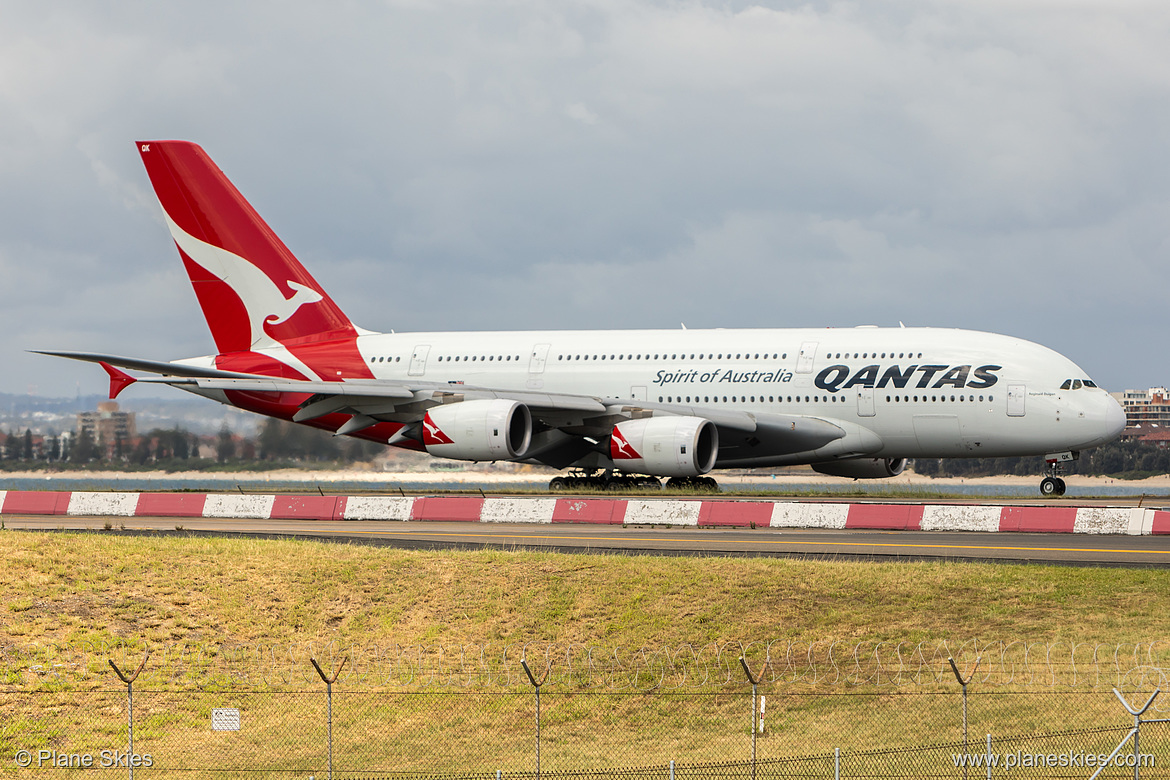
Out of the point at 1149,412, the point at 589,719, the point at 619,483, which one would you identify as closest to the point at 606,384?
the point at 619,483

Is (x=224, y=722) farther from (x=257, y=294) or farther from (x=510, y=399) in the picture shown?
(x=257, y=294)

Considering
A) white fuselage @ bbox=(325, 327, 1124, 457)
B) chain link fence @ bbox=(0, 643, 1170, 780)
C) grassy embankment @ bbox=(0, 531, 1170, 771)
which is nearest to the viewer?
chain link fence @ bbox=(0, 643, 1170, 780)

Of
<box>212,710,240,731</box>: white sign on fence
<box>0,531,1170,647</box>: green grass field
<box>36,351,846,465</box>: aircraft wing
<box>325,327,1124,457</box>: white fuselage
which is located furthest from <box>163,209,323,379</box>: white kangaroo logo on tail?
<box>212,710,240,731</box>: white sign on fence

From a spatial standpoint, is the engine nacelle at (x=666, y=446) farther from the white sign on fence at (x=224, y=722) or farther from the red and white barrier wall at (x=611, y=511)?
the white sign on fence at (x=224, y=722)

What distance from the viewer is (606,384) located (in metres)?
38.9

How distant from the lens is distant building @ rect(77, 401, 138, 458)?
47.1m

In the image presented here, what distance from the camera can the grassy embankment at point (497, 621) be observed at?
16.2 meters

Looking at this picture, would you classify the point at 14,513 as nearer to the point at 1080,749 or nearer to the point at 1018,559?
the point at 1018,559

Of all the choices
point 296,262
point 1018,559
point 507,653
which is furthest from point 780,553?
point 296,262

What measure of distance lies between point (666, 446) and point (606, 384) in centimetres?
475

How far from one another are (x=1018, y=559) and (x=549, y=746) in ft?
33.0

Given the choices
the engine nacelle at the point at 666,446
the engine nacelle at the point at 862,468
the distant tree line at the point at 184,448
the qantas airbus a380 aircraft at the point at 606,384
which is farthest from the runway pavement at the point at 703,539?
the distant tree line at the point at 184,448

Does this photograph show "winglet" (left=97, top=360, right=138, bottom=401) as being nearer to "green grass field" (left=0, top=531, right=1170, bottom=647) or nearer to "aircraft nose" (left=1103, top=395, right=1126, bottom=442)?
"green grass field" (left=0, top=531, right=1170, bottom=647)

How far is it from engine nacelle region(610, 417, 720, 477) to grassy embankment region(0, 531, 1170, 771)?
38.8 feet
